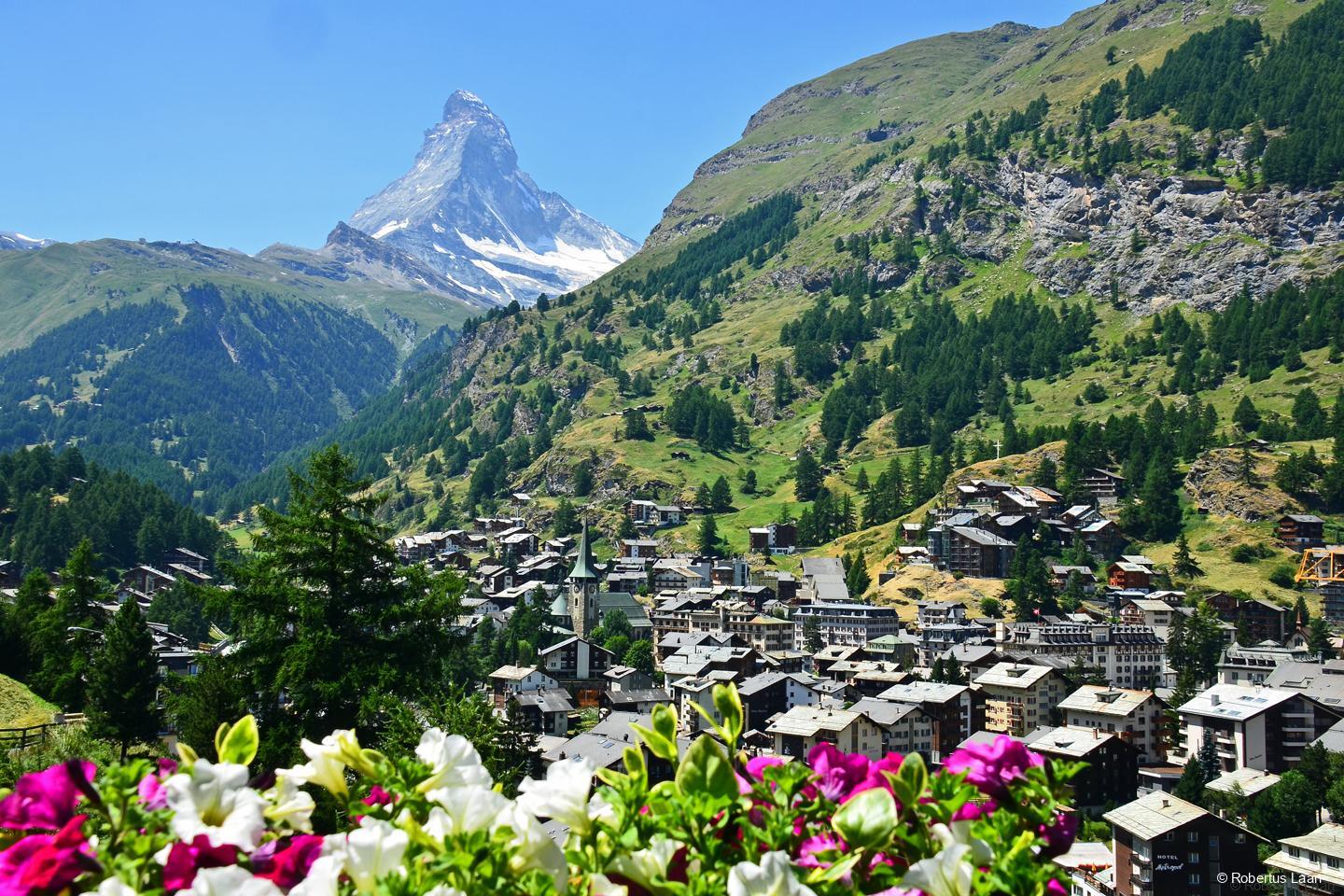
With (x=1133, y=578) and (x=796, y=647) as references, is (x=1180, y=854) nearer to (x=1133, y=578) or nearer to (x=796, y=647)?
(x=796, y=647)

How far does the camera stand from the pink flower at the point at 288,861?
13.1 feet

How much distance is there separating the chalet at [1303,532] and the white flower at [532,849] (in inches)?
5033

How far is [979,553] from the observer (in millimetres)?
125625

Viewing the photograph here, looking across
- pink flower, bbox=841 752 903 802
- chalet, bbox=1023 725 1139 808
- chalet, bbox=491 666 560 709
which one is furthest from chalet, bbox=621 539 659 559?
pink flower, bbox=841 752 903 802

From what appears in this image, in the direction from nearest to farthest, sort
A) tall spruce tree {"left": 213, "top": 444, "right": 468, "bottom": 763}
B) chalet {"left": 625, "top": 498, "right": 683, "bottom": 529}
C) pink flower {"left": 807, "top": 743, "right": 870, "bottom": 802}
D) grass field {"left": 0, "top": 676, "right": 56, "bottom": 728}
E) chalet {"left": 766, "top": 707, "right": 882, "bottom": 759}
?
1. pink flower {"left": 807, "top": 743, "right": 870, "bottom": 802}
2. tall spruce tree {"left": 213, "top": 444, "right": 468, "bottom": 763}
3. grass field {"left": 0, "top": 676, "right": 56, "bottom": 728}
4. chalet {"left": 766, "top": 707, "right": 882, "bottom": 759}
5. chalet {"left": 625, "top": 498, "right": 683, "bottom": 529}

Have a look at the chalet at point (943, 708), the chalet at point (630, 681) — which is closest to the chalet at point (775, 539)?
the chalet at point (630, 681)

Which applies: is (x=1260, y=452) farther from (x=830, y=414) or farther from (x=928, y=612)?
(x=830, y=414)

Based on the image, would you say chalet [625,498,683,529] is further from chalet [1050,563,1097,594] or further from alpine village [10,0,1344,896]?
chalet [1050,563,1097,594]

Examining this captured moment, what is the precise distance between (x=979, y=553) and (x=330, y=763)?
415 ft

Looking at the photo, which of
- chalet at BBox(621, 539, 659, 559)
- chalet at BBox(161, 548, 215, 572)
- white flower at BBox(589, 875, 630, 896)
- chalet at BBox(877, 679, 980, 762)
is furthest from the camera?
chalet at BBox(621, 539, 659, 559)

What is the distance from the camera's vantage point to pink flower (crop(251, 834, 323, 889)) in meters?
4.00

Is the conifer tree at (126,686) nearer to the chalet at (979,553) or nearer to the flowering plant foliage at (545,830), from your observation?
the flowering plant foliage at (545,830)

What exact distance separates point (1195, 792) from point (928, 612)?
48233mm

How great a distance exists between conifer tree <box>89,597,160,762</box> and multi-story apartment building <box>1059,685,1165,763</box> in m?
61.8
